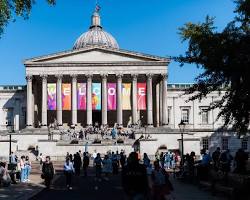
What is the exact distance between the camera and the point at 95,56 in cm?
7925

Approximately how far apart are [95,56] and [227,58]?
183 feet

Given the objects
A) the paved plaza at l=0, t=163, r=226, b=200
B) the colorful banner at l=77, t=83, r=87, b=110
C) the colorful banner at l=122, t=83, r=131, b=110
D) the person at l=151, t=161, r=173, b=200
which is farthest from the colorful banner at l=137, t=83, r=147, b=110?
the person at l=151, t=161, r=173, b=200

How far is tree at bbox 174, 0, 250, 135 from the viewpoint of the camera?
23.4 metres

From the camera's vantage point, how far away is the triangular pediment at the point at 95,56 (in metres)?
78.1

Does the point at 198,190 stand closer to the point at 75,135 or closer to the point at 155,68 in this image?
the point at 75,135

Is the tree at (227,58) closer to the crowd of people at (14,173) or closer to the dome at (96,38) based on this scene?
the crowd of people at (14,173)

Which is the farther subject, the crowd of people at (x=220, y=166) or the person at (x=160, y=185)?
the crowd of people at (x=220, y=166)

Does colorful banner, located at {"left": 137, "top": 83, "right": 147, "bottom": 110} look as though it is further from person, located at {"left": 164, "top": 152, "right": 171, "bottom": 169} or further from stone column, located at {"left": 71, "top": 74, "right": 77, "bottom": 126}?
person, located at {"left": 164, "top": 152, "right": 171, "bottom": 169}

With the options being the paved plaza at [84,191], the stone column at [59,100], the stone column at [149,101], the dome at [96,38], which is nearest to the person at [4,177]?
the paved plaza at [84,191]

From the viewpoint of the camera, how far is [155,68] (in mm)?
77812

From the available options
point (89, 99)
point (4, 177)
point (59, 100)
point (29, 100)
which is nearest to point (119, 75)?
point (89, 99)

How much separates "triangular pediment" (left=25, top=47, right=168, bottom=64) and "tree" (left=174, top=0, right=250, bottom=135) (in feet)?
163

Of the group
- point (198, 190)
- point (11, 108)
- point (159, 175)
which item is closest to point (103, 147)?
point (11, 108)

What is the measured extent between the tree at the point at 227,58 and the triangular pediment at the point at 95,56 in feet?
163
